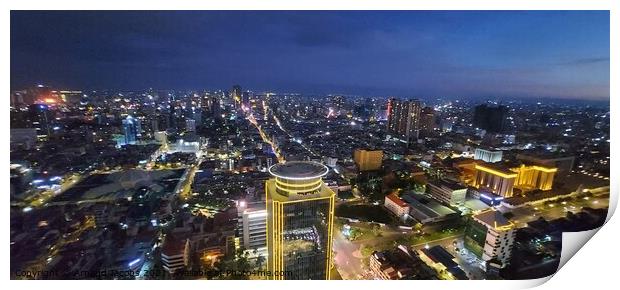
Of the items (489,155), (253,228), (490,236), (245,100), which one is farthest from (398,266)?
(245,100)

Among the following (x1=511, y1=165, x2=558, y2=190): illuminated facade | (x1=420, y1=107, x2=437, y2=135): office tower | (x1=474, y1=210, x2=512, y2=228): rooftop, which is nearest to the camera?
(x1=474, y1=210, x2=512, y2=228): rooftop

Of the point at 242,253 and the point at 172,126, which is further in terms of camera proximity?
the point at 172,126

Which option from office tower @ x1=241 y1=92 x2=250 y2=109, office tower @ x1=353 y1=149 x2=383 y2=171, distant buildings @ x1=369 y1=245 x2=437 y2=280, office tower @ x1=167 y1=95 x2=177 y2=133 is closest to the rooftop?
distant buildings @ x1=369 y1=245 x2=437 y2=280

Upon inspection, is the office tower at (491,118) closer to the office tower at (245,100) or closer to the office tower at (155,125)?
the office tower at (245,100)

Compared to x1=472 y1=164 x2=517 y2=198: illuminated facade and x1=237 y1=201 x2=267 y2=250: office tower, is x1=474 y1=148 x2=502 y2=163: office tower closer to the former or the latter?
x1=472 y1=164 x2=517 y2=198: illuminated facade
